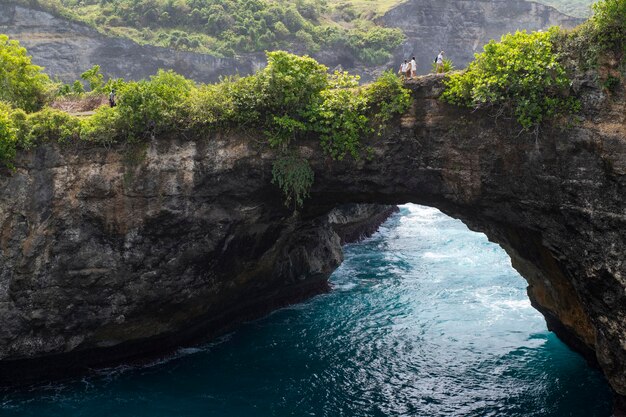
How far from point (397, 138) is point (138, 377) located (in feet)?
39.1

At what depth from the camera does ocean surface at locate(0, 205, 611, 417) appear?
15.9 metres

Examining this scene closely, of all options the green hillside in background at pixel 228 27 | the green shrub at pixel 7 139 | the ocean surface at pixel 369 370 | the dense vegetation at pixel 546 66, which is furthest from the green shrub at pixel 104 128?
the green hillside in background at pixel 228 27

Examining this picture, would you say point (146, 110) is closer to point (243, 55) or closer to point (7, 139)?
point (7, 139)

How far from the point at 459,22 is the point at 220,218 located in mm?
69317

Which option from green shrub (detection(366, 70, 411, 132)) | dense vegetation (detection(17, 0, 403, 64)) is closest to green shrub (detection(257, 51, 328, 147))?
green shrub (detection(366, 70, 411, 132))

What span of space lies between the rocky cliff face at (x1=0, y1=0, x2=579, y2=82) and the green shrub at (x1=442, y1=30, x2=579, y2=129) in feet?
124

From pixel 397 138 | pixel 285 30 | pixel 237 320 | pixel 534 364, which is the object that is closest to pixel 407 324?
pixel 534 364

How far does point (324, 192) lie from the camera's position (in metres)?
17.6

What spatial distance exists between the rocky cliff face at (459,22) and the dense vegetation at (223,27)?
789 centimetres

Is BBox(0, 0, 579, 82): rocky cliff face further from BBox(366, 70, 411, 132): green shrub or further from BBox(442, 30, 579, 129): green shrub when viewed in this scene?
BBox(442, 30, 579, 129): green shrub

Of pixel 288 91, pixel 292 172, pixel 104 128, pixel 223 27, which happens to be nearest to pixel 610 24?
pixel 288 91

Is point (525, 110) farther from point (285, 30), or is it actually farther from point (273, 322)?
point (285, 30)

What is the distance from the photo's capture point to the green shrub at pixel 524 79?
1318 centimetres

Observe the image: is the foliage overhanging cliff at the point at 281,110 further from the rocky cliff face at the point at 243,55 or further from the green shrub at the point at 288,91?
the rocky cliff face at the point at 243,55
